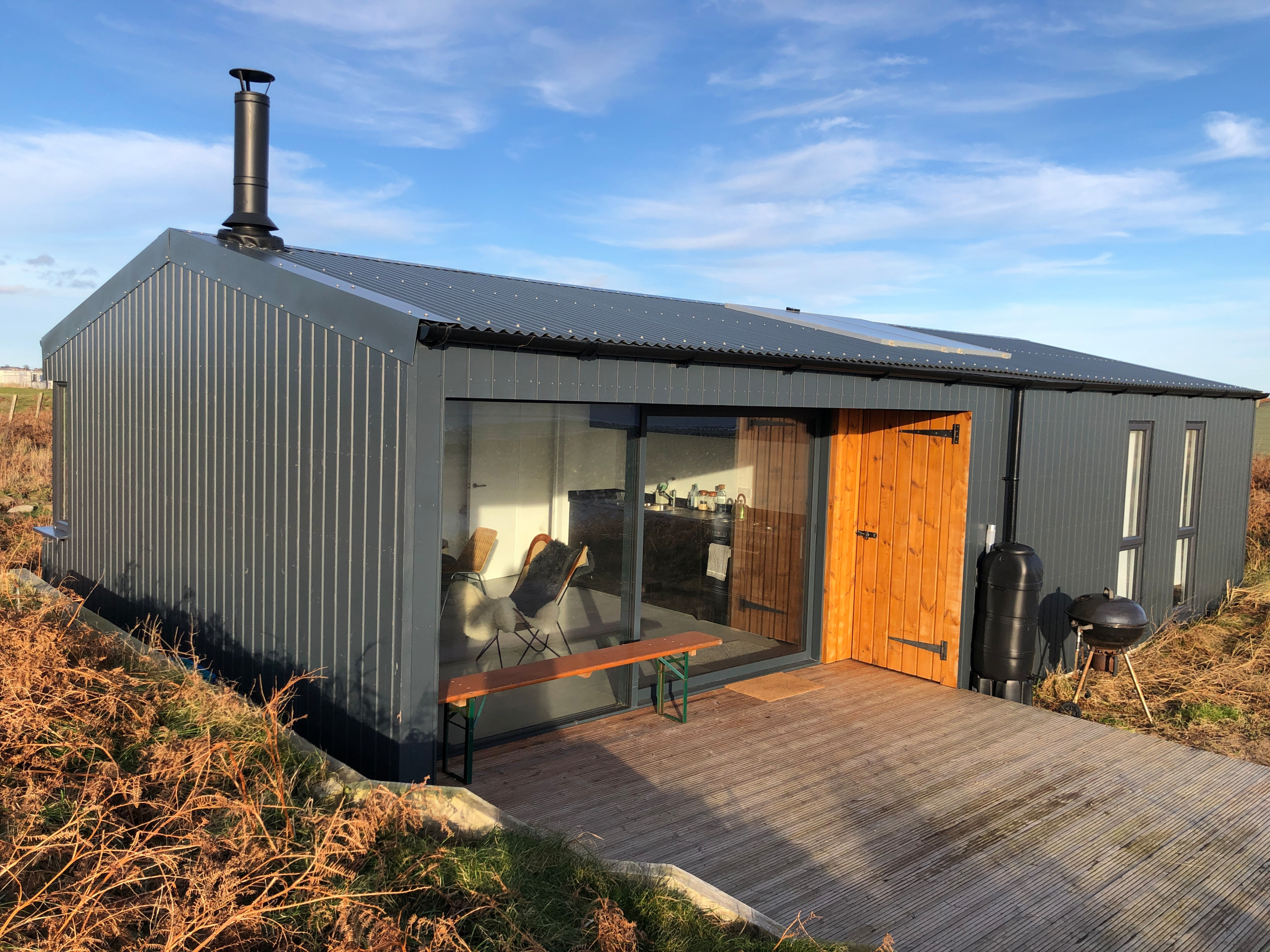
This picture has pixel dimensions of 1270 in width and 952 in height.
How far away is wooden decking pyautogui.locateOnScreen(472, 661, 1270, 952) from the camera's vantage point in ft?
11.6

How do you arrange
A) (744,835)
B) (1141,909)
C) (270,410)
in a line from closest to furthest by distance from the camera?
(1141,909) → (744,835) → (270,410)

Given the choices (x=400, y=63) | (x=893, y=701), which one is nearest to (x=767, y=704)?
(x=893, y=701)

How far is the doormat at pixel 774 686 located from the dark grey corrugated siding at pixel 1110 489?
2.12 m

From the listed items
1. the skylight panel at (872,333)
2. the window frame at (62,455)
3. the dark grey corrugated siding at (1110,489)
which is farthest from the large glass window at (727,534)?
the window frame at (62,455)

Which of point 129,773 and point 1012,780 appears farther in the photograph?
point 1012,780

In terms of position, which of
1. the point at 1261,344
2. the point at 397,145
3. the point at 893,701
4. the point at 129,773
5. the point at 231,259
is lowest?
the point at 893,701

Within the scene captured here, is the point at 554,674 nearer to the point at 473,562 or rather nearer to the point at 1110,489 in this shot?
the point at 473,562

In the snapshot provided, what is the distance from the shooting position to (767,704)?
606cm

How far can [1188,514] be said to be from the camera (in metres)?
9.47

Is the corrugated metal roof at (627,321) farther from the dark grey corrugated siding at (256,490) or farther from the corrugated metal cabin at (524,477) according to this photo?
the dark grey corrugated siding at (256,490)

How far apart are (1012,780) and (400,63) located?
12160 millimetres

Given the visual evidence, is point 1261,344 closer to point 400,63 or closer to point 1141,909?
point 400,63

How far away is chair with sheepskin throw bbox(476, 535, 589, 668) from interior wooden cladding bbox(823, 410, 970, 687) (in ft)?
8.47

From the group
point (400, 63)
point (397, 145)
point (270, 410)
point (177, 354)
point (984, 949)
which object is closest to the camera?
point (984, 949)
